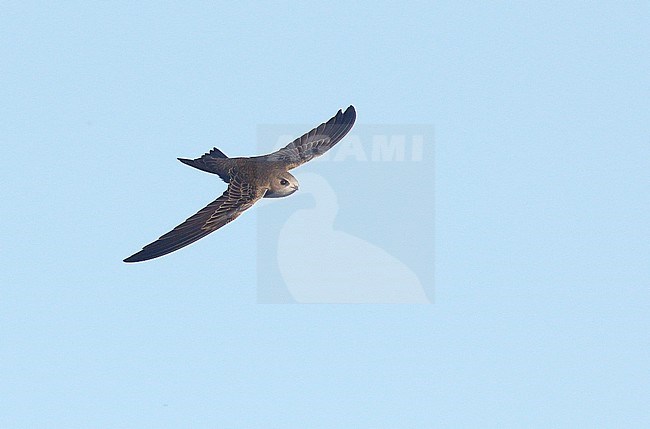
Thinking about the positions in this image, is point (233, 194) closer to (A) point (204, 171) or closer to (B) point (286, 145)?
(A) point (204, 171)

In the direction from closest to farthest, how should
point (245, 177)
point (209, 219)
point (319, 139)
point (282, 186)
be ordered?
point (209, 219)
point (245, 177)
point (282, 186)
point (319, 139)

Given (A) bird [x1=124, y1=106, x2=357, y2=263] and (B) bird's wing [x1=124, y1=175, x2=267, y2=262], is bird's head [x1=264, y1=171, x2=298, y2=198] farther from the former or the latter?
(B) bird's wing [x1=124, y1=175, x2=267, y2=262]

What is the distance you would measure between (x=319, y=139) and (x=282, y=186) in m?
2.32

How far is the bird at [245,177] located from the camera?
56.9 ft

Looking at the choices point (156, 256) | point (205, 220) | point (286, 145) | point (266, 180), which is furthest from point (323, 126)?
point (156, 256)

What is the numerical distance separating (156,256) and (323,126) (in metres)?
5.84

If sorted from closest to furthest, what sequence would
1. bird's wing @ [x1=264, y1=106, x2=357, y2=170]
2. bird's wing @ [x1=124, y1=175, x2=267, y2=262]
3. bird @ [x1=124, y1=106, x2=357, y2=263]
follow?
bird's wing @ [x1=124, y1=175, x2=267, y2=262] → bird @ [x1=124, y1=106, x2=357, y2=263] → bird's wing @ [x1=264, y1=106, x2=357, y2=170]

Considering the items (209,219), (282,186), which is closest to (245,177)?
(282,186)

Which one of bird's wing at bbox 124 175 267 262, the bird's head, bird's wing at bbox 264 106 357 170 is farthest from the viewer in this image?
bird's wing at bbox 264 106 357 170

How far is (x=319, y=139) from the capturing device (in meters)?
21.0

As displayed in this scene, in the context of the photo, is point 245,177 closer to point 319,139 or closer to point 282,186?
point 282,186

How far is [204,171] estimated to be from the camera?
1958 centimetres

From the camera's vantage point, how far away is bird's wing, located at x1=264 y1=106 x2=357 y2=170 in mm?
20531

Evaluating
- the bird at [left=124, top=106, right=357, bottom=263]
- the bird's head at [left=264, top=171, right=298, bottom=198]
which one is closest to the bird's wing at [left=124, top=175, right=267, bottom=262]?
the bird at [left=124, top=106, right=357, bottom=263]
